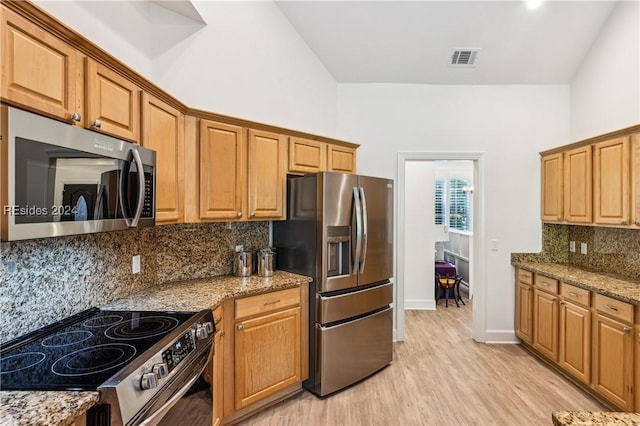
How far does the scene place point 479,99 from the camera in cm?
396

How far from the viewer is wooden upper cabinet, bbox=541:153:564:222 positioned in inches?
139

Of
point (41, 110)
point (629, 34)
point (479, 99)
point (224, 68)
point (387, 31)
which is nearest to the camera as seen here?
point (41, 110)

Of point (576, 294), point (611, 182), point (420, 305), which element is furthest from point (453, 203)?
point (576, 294)

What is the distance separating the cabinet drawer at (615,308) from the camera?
7.73 feet

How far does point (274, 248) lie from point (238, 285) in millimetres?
672

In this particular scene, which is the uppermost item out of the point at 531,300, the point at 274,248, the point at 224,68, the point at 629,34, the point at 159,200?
the point at 629,34

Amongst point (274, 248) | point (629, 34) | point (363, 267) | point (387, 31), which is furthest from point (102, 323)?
point (629, 34)

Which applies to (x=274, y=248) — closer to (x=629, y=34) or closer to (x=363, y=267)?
(x=363, y=267)

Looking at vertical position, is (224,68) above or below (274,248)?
above

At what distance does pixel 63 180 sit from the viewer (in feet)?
4.22

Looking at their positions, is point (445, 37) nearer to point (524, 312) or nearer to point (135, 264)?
point (524, 312)

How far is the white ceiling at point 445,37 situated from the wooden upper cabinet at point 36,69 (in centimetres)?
239

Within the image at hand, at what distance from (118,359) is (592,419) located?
1571 mm

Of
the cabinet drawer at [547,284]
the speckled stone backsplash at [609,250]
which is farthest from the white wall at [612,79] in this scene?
the cabinet drawer at [547,284]
